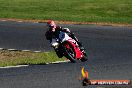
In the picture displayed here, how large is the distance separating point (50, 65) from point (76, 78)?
10.5ft

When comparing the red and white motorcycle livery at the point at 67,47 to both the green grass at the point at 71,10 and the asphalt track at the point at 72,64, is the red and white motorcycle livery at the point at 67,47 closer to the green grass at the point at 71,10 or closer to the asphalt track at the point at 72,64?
the asphalt track at the point at 72,64

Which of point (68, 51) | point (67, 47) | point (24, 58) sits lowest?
point (24, 58)

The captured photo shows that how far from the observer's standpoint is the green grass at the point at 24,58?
22750 mm

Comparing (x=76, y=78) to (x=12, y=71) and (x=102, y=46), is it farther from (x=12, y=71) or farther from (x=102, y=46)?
(x=102, y=46)

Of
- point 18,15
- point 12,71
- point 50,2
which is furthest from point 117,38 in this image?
point 50,2

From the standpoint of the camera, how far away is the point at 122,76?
18562mm

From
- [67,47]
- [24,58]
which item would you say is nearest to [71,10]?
[24,58]

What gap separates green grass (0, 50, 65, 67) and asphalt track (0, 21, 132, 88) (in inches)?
67.3

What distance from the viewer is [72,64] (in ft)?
67.9

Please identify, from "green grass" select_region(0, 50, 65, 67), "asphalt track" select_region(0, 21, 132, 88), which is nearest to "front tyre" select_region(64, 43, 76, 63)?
"asphalt track" select_region(0, 21, 132, 88)

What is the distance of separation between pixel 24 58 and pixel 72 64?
460 cm

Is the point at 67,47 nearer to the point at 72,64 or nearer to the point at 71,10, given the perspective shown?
the point at 72,64

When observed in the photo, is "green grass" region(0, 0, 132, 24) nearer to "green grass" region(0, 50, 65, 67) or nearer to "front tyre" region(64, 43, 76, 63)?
"green grass" region(0, 50, 65, 67)

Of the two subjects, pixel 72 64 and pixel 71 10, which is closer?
pixel 72 64
